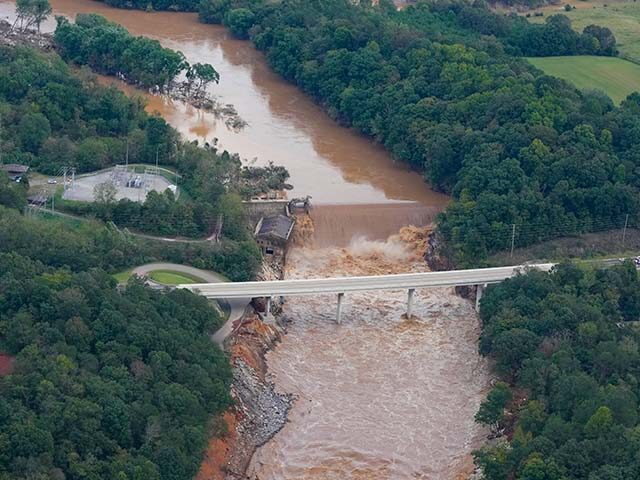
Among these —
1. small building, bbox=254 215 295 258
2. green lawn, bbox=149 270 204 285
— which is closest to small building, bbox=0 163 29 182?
green lawn, bbox=149 270 204 285

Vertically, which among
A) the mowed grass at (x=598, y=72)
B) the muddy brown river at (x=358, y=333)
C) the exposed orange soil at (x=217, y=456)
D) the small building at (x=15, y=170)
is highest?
the mowed grass at (x=598, y=72)

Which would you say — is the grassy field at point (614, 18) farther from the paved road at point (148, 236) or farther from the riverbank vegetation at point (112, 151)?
the paved road at point (148, 236)

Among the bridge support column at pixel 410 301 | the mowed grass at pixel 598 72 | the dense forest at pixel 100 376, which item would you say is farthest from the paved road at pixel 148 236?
the mowed grass at pixel 598 72

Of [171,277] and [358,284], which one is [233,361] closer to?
[171,277]

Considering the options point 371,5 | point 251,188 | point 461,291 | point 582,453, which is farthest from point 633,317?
point 371,5

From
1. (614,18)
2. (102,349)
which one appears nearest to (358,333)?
(102,349)

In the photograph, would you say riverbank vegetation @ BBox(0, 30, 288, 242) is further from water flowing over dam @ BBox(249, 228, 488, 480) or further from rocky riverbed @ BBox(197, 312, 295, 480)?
rocky riverbed @ BBox(197, 312, 295, 480)
